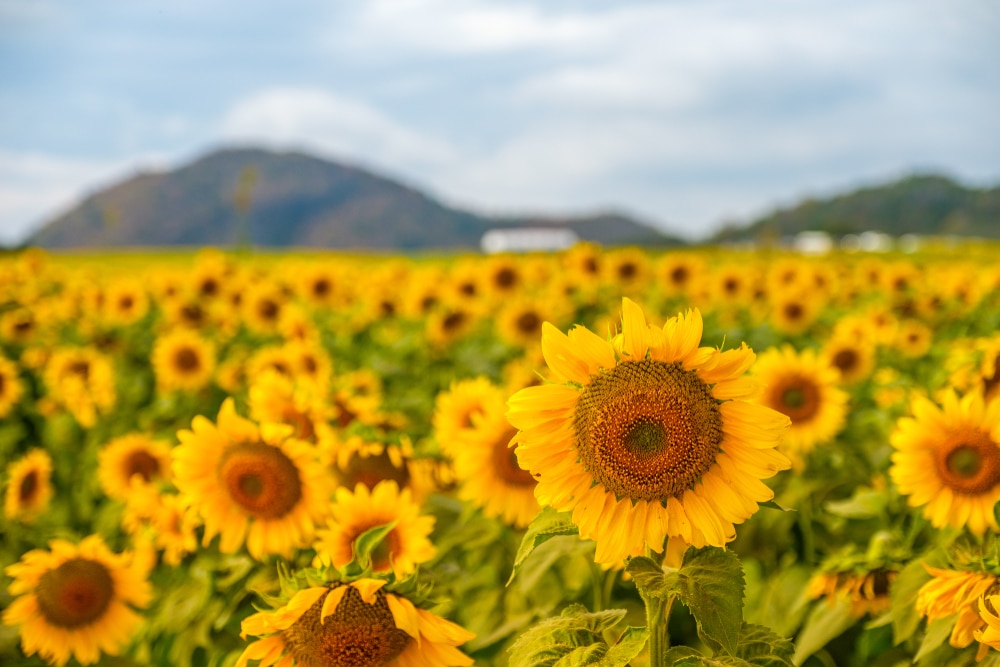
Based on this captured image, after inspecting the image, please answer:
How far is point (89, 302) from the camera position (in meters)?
8.19

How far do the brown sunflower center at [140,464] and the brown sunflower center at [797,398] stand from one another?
9.51ft

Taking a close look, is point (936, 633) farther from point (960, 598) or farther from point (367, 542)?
point (367, 542)

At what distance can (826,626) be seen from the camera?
2.89 meters

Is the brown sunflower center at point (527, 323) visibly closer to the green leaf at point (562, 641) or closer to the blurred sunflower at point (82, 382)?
the blurred sunflower at point (82, 382)

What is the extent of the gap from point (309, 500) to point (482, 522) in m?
0.85

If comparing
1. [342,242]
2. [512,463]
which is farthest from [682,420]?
[342,242]

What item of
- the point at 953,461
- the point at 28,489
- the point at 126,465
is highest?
the point at 953,461

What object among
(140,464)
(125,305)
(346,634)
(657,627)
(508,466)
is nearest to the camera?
(657,627)

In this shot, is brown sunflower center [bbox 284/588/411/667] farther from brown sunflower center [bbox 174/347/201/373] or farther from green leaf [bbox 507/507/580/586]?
brown sunflower center [bbox 174/347/201/373]

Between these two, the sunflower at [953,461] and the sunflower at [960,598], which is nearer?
the sunflower at [960,598]

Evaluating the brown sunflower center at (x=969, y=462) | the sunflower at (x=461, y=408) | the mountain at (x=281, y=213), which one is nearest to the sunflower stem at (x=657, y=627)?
the brown sunflower center at (x=969, y=462)

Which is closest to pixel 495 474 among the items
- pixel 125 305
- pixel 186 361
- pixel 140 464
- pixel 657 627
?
pixel 657 627

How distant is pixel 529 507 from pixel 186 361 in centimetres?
391

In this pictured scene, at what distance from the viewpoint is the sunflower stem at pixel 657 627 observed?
1906mm
